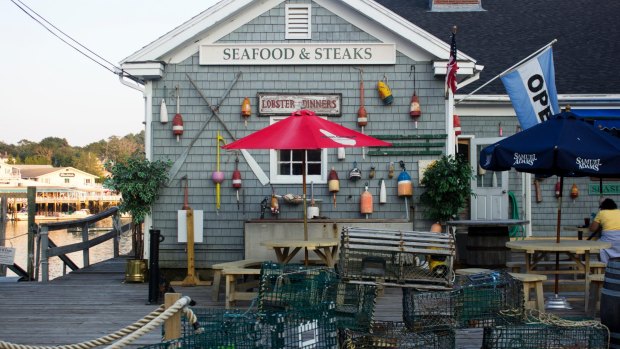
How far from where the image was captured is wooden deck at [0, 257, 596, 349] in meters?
8.20

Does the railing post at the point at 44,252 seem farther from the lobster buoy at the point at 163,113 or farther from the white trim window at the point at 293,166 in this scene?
the white trim window at the point at 293,166

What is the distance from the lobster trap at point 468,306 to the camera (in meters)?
6.32

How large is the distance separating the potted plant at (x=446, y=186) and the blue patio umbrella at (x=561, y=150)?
2658 mm

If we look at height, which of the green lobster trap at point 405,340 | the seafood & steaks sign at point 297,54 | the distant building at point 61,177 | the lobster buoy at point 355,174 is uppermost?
the distant building at point 61,177

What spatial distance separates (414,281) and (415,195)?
21.8 feet

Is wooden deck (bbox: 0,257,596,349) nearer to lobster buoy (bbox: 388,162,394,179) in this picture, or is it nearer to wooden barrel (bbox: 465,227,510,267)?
wooden barrel (bbox: 465,227,510,267)

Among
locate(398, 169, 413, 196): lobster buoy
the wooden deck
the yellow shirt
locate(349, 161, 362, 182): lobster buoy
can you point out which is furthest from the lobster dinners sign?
the yellow shirt

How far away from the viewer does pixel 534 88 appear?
41.3ft

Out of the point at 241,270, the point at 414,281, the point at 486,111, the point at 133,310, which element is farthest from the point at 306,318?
the point at 486,111

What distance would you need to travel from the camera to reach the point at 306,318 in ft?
19.3

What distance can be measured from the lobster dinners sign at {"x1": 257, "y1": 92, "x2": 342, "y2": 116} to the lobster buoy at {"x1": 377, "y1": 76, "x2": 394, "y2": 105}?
2.06 ft

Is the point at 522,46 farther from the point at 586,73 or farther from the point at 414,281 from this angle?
the point at 414,281

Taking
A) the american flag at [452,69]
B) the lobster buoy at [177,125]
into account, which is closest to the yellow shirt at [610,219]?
the american flag at [452,69]

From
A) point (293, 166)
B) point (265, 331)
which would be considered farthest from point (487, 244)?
point (265, 331)
